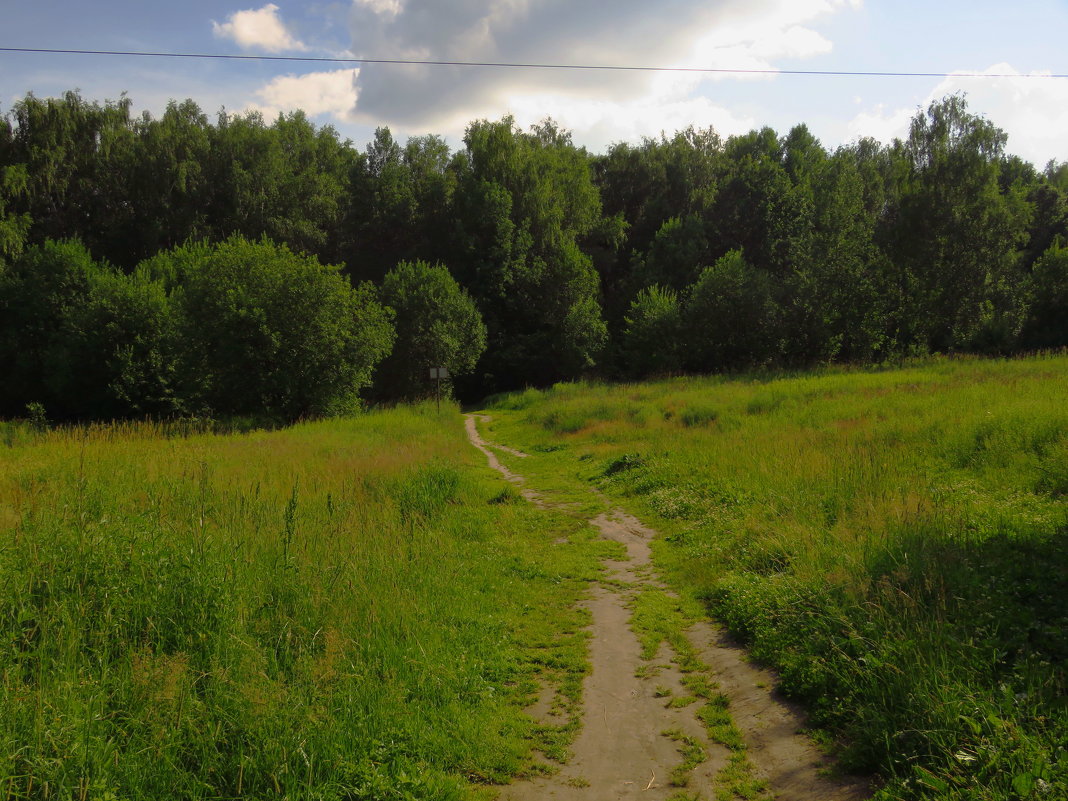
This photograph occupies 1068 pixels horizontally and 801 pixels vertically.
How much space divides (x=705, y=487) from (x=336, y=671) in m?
7.69

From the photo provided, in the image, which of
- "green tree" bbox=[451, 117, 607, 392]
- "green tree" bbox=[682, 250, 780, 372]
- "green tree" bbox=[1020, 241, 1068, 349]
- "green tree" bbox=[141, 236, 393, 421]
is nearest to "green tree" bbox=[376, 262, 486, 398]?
"green tree" bbox=[451, 117, 607, 392]

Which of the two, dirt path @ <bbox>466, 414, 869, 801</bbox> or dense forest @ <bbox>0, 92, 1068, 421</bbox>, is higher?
dense forest @ <bbox>0, 92, 1068, 421</bbox>

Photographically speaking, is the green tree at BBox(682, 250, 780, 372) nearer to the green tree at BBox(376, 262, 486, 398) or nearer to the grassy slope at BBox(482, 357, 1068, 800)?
the green tree at BBox(376, 262, 486, 398)

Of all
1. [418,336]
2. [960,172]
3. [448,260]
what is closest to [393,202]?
[448,260]

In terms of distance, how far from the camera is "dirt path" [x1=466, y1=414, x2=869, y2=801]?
377cm

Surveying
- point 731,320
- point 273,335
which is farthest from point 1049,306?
point 273,335

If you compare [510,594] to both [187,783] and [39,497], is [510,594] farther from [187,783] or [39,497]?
[39,497]

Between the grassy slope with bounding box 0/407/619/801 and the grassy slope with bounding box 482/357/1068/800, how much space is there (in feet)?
6.44

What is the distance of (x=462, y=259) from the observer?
164 feet

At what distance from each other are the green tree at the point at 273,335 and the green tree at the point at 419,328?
1061 centimetres

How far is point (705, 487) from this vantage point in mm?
10891

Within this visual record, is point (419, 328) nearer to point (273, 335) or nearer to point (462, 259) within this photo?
point (462, 259)

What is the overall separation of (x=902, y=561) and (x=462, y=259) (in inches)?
1845

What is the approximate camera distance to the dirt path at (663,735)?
148 inches
